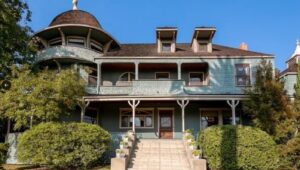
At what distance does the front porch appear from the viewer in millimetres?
24500

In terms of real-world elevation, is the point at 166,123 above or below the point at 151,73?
below

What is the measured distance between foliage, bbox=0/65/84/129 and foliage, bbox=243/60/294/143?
10.3 metres

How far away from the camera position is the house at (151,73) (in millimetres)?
23516

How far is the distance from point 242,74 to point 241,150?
355 inches

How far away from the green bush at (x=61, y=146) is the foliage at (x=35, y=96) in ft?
5.00

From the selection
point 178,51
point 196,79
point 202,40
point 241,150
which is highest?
point 202,40

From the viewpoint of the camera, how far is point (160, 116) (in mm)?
24953

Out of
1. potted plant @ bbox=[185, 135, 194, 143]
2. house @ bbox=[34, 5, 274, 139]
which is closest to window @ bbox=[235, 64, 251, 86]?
house @ bbox=[34, 5, 274, 139]

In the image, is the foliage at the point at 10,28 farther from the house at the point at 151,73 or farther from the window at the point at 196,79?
the window at the point at 196,79

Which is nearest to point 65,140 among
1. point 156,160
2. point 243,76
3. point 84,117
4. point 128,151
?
point 128,151

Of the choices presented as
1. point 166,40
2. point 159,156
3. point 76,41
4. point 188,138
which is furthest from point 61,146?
point 166,40

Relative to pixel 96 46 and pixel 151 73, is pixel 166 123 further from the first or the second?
pixel 96 46

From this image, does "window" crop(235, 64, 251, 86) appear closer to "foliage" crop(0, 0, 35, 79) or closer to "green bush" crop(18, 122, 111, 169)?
"green bush" crop(18, 122, 111, 169)

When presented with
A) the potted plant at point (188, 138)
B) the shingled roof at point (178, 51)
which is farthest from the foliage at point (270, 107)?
the shingled roof at point (178, 51)
